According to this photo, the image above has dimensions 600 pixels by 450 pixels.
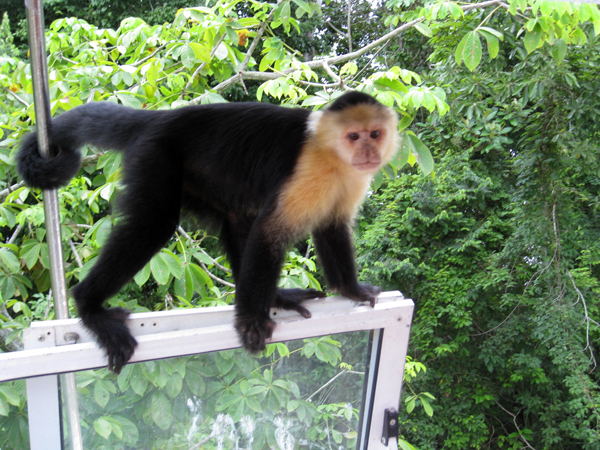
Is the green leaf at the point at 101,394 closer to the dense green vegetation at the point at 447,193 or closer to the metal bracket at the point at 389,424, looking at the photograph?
the dense green vegetation at the point at 447,193

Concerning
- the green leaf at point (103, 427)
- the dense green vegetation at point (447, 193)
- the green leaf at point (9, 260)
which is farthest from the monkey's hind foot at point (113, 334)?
the green leaf at point (9, 260)

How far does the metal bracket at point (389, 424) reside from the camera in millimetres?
1252

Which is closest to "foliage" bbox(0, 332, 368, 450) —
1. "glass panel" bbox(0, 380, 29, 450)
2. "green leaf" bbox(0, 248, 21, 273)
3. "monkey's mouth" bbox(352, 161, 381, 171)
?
"glass panel" bbox(0, 380, 29, 450)

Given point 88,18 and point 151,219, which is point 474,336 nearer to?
point 151,219

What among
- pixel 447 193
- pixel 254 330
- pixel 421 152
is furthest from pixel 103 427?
pixel 447 193

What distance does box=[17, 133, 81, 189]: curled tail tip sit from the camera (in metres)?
1.41

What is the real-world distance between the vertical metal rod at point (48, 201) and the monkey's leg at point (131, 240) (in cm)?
12

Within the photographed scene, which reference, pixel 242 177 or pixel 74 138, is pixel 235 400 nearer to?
pixel 242 177

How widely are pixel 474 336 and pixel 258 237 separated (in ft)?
13.6

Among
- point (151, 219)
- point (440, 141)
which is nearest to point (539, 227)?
point (440, 141)

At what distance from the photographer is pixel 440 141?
4.80m

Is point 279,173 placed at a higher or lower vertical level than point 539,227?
higher

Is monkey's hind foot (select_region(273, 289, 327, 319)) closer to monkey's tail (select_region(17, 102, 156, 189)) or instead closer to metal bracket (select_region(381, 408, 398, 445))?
metal bracket (select_region(381, 408, 398, 445))

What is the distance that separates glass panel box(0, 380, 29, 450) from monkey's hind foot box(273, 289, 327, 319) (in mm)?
663
